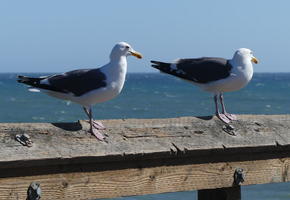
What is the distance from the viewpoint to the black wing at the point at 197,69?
14.2ft

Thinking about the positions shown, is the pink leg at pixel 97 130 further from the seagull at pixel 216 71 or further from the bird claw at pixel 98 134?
the seagull at pixel 216 71

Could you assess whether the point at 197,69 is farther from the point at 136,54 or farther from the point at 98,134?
the point at 98,134

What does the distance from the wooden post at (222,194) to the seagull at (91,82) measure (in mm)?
708

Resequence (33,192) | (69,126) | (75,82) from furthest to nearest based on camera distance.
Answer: (75,82), (69,126), (33,192)

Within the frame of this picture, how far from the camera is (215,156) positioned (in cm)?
313

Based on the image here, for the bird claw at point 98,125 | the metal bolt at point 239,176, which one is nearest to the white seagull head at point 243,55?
the metal bolt at point 239,176

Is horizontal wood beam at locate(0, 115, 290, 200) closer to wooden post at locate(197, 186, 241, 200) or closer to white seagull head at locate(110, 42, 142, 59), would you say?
wooden post at locate(197, 186, 241, 200)

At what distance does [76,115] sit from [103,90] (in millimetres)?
29295

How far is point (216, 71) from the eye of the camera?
174 inches

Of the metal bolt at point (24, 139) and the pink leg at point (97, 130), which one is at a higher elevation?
the pink leg at point (97, 130)

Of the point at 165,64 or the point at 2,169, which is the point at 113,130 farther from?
the point at 165,64

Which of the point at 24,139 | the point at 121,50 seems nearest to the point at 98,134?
the point at 24,139

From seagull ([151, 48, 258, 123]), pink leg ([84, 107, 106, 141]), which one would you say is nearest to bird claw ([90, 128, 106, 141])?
pink leg ([84, 107, 106, 141])

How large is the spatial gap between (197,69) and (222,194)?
1341mm
